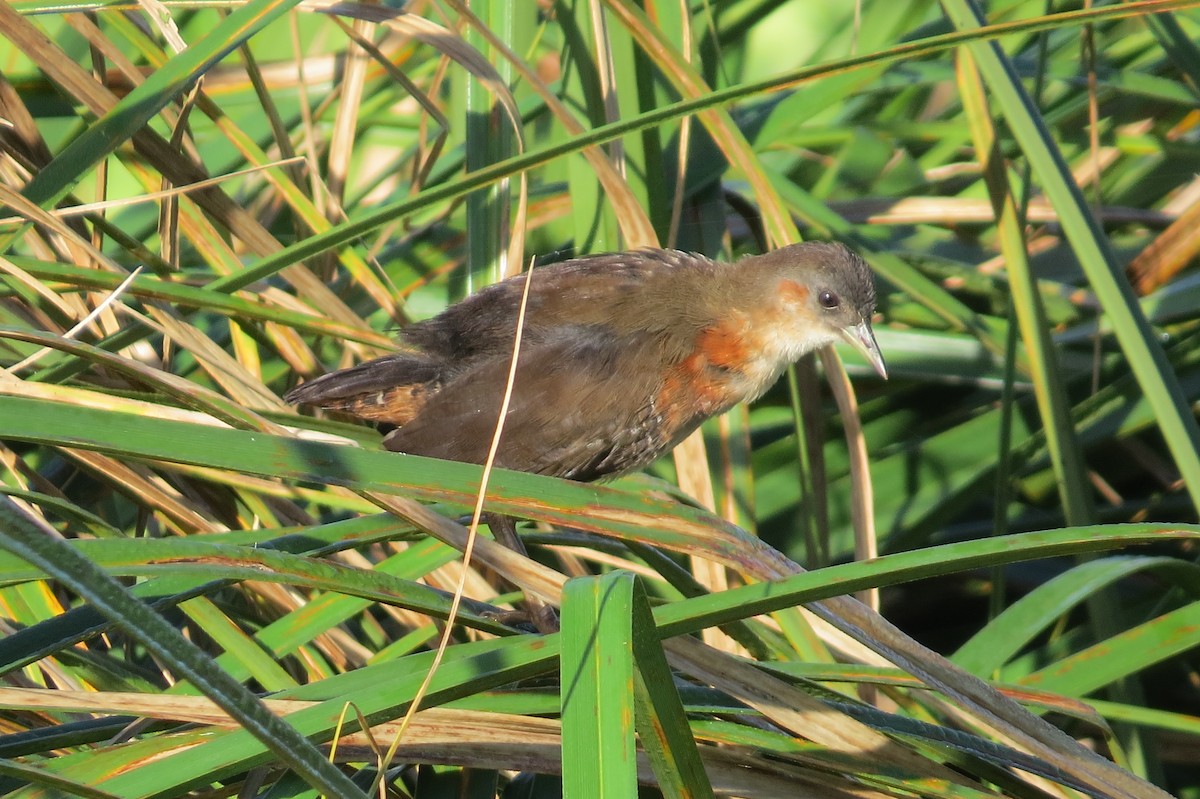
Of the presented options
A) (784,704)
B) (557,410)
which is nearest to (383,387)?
(557,410)

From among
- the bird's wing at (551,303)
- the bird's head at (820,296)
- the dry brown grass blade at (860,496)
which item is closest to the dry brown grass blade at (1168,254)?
the bird's head at (820,296)

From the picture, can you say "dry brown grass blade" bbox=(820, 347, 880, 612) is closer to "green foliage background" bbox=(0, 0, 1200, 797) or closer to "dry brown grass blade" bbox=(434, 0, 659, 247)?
"green foliage background" bbox=(0, 0, 1200, 797)

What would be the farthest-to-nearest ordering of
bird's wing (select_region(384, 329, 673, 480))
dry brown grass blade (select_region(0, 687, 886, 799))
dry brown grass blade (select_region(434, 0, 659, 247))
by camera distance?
bird's wing (select_region(384, 329, 673, 480)), dry brown grass blade (select_region(434, 0, 659, 247)), dry brown grass blade (select_region(0, 687, 886, 799))

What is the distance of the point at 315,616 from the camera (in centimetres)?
196

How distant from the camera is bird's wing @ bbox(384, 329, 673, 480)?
2.44 m

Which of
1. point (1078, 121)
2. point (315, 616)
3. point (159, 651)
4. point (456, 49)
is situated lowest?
point (159, 651)

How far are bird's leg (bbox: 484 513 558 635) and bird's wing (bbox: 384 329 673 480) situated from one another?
14 centimetres

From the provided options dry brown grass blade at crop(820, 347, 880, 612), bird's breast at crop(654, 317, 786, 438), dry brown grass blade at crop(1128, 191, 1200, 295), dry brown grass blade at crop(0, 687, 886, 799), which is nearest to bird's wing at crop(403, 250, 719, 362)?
bird's breast at crop(654, 317, 786, 438)

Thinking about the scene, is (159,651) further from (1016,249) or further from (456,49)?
(1016,249)

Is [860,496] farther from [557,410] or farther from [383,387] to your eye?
[383,387]

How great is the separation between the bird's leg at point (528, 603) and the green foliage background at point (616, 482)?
7 centimetres

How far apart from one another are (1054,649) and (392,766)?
5.37 ft

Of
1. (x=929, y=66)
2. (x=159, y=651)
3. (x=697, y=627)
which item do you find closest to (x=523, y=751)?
(x=697, y=627)

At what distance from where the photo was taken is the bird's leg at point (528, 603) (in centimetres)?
231
